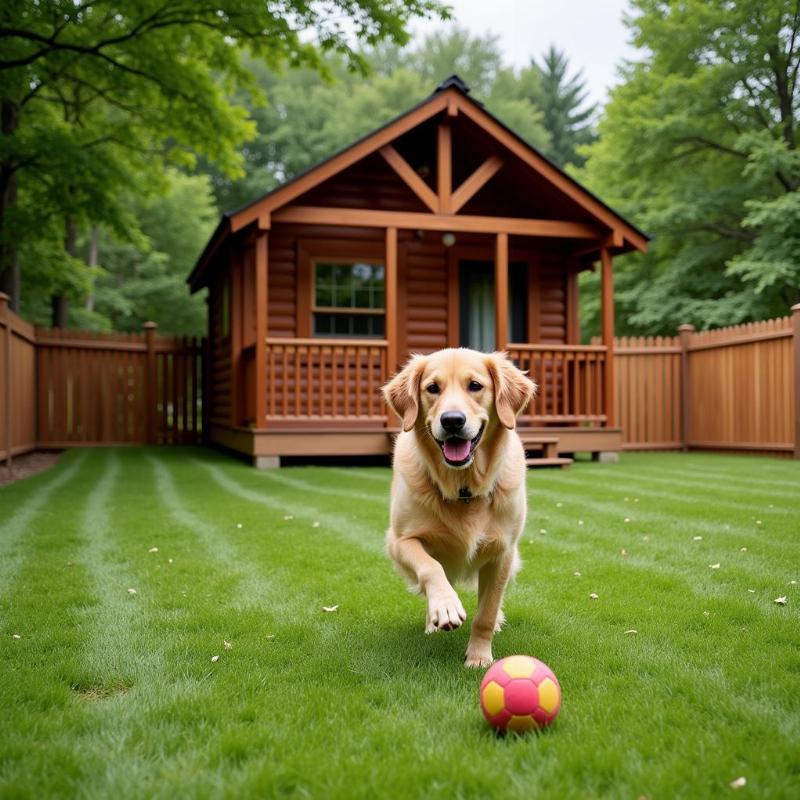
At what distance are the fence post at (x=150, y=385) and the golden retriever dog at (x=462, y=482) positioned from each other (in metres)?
12.9

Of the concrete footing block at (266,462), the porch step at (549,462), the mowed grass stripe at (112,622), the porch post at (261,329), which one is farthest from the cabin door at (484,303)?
the mowed grass stripe at (112,622)

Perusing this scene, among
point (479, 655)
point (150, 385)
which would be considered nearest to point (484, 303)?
point (150, 385)

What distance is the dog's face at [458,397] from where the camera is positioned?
128 inches

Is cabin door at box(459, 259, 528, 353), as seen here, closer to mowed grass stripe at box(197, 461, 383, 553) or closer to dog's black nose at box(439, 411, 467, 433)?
mowed grass stripe at box(197, 461, 383, 553)

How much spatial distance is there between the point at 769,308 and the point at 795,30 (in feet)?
20.1

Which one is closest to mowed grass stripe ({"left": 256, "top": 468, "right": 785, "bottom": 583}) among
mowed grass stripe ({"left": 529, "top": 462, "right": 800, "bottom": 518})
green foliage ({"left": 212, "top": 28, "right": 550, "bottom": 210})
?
mowed grass stripe ({"left": 529, "top": 462, "right": 800, "bottom": 518})

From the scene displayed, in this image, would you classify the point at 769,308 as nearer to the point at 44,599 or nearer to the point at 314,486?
the point at 314,486

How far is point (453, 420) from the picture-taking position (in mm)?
3229

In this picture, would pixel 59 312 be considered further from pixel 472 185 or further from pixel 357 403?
pixel 472 185

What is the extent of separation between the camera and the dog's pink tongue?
324 cm

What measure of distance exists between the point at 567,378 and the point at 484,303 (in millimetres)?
2273

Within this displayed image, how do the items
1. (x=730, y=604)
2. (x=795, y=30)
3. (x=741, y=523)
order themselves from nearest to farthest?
(x=730, y=604) < (x=741, y=523) < (x=795, y=30)

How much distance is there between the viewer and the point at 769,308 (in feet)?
58.4

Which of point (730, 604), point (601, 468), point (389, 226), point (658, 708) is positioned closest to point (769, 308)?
point (601, 468)
